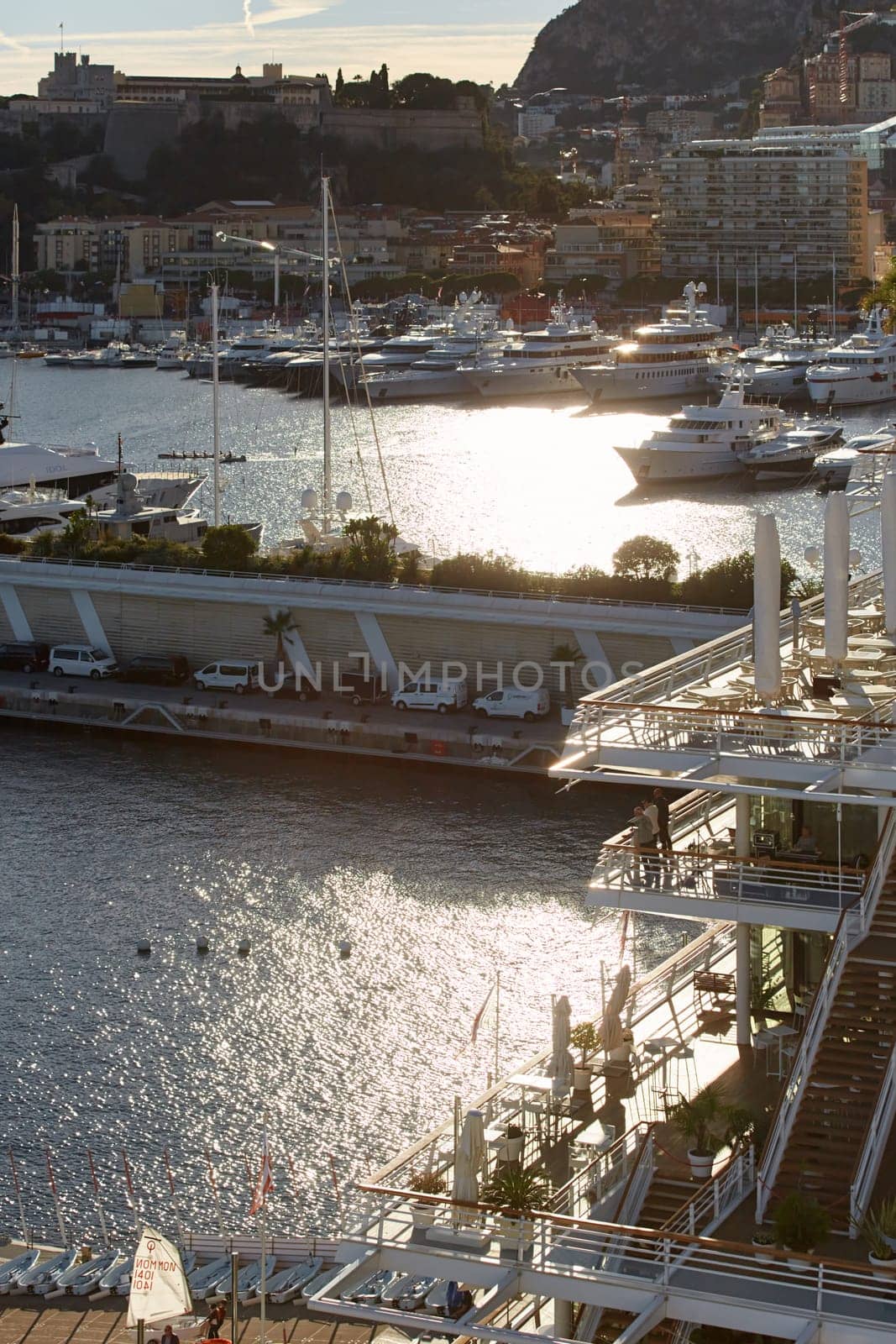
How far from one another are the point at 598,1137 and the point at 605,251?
113m

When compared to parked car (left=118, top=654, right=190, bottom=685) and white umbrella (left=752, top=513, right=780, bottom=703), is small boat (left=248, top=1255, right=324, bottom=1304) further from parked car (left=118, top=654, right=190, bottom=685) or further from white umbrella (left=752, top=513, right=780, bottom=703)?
parked car (left=118, top=654, right=190, bottom=685)

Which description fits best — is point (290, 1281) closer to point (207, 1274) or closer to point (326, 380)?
point (207, 1274)

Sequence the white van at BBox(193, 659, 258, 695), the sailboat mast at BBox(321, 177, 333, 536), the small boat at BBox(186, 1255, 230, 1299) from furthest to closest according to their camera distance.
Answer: the sailboat mast at BBox(321, 177, 333, 536) → the white van at BBox(193, 659, 258, 695) → the small boat at BBox(186, 1255, 230, 1299)

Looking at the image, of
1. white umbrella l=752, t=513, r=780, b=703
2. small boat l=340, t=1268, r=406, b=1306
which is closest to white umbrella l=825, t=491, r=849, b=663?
white umbrella l=752, t=513, r=780, b=703

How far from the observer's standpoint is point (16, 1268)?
13.5m

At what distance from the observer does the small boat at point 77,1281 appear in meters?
13.0

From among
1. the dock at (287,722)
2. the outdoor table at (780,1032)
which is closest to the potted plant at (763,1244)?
the outdoor table at (780,1032)

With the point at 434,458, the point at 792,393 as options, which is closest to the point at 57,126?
the point at 792,393

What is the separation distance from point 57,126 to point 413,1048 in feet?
467

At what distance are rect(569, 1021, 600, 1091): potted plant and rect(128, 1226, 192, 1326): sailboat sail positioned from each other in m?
2.17

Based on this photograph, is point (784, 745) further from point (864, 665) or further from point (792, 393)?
point (792, 393)

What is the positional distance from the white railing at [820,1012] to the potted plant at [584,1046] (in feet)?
3.81

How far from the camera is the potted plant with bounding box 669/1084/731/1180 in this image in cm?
940

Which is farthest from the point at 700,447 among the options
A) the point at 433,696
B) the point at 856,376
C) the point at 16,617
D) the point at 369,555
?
the point at 433,696
